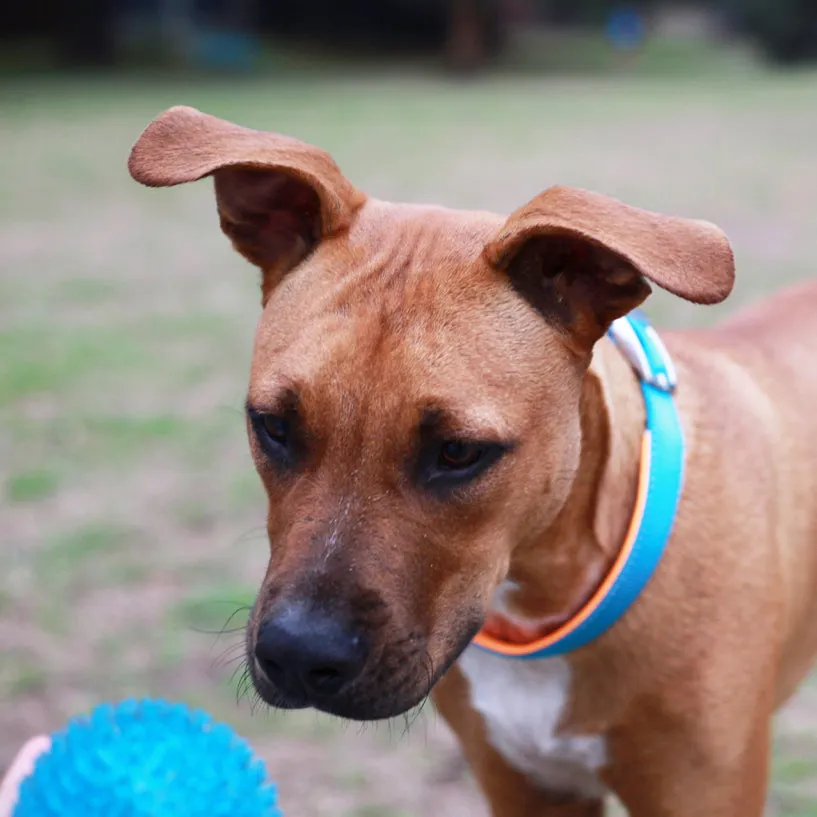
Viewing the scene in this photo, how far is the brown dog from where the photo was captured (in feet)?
7.54

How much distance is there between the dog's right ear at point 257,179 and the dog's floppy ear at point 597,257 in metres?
0.49

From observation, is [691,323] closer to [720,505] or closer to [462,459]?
[720,505]

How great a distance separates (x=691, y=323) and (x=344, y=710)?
6250 millimetres

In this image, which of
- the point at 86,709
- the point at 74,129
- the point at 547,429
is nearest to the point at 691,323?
the point at 86,709

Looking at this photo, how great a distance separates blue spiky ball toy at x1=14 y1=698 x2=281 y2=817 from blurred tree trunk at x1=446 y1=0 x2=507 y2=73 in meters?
33.3

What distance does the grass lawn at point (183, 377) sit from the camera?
13.8ft

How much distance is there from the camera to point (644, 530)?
8.93ft

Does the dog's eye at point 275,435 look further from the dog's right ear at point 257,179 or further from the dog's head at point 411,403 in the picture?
the dog's right ear at point 257,179

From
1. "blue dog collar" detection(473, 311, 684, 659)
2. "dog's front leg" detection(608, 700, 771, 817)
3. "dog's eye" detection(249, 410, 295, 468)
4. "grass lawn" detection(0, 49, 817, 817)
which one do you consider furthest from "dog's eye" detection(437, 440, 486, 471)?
"grass lawn" detection(0, 49, 817, 817)

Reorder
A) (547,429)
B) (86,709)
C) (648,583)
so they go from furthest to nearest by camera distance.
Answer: (86,709), (648,583), (547,429)

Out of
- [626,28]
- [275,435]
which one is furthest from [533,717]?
[626,28]

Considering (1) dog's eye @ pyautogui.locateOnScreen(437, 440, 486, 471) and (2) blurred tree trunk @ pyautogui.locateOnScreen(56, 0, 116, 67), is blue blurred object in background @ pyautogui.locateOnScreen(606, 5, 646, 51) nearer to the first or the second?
(2) blurred tree trunk @ pyautogui.locateOnScreen(56, 0, 116, 67)

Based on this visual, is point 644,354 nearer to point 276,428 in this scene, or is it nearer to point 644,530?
point 644,530

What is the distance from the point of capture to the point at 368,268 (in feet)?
8.37
